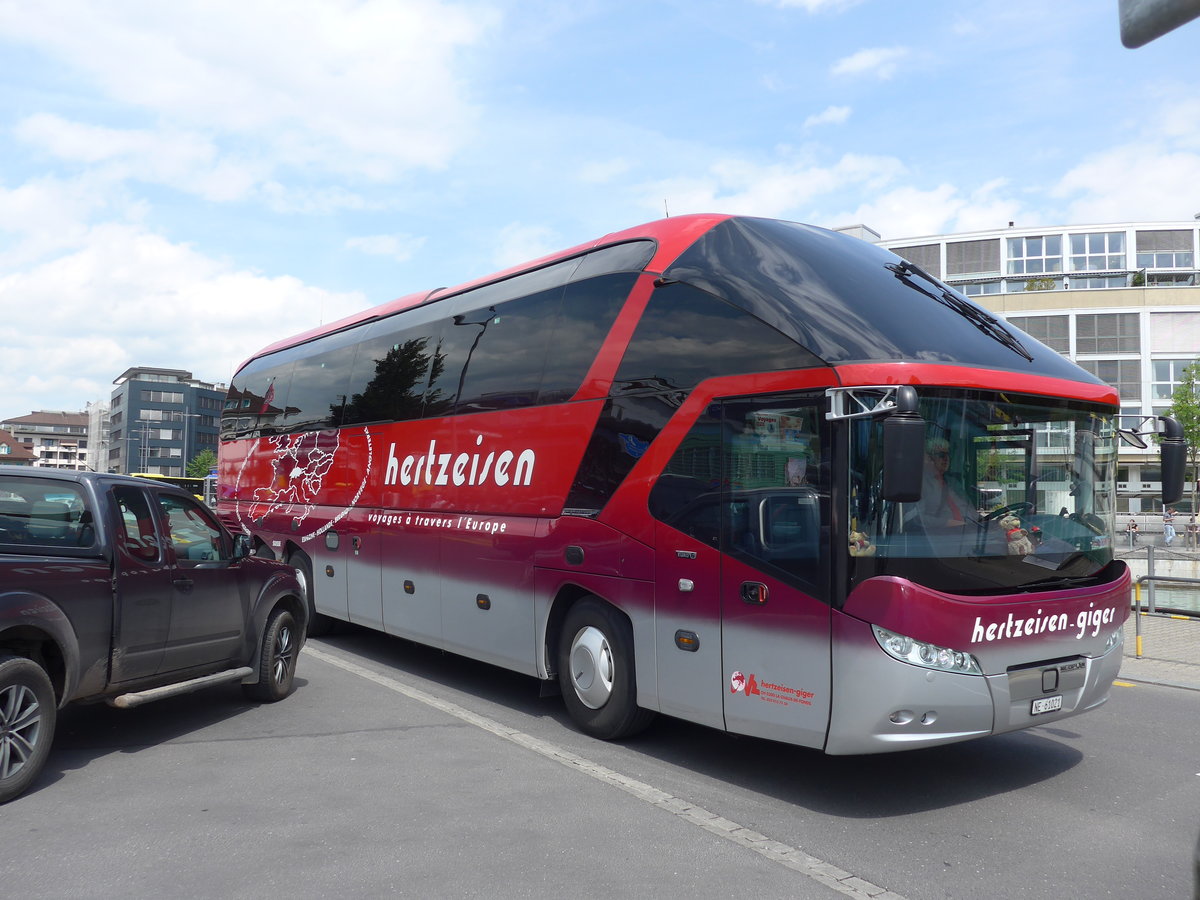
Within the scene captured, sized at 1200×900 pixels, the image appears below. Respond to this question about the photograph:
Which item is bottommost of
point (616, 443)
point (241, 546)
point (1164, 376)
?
point (241, 546)

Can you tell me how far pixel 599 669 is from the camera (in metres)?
7.39

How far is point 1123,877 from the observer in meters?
4.77

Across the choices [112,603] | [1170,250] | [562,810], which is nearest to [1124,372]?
[1170,250]

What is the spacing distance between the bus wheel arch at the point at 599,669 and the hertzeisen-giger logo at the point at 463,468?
127 centimetres

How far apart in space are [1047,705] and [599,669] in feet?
10.0

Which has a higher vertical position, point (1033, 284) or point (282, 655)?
point (1033, 284)

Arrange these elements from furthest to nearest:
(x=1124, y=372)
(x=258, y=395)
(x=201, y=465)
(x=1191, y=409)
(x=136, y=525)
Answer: (x=201, y=465), (x=1124, y=372), (x=1191, y=409), (x=258, y=395), (x=136, y=525)

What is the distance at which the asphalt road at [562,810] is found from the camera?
4641 mm

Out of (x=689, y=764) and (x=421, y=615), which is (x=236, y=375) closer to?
(x=421, y=615)

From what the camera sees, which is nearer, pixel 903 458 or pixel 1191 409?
pixel 903 458

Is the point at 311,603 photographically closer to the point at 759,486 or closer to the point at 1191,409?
the point at 759,486

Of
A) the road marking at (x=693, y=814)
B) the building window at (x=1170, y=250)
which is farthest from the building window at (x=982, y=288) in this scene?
the road marking at (x=693, y=814)

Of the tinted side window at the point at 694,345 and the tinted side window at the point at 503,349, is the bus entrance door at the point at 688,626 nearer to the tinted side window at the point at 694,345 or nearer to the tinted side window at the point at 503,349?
the tinted side window at the point at 694,345

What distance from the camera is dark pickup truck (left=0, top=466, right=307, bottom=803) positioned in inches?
226
